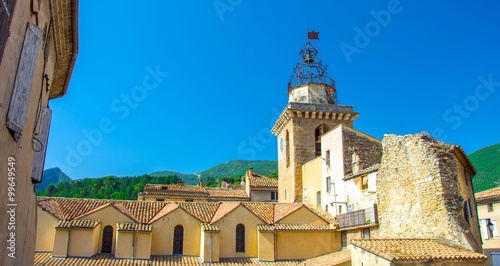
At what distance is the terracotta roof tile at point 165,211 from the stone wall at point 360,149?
46.9 feet

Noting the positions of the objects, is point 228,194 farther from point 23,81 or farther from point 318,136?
point 23,81

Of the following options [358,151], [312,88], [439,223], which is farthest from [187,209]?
[439,223]

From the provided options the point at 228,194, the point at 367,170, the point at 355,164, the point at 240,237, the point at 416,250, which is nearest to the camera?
the point at 416,250

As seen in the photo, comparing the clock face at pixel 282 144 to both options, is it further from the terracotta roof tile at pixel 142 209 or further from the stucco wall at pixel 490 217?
the stucco wall at pixel 490 217

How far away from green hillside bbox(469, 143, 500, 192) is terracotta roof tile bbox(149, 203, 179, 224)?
48188 millimetres

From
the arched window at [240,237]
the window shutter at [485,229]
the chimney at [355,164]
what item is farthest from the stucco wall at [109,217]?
the window shutter at [485,229]

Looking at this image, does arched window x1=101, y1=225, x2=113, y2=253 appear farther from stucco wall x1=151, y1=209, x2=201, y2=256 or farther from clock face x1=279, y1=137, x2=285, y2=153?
clock face x1=279, y1=137, x2=285, y2=153

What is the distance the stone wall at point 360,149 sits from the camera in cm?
3059

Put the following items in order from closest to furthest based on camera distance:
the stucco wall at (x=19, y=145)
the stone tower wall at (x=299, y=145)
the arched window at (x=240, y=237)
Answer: the stucco wall at (x=19, y=145) → the arched window at (x=240, y=237) → the stone tower wall at (x=299, y=145)

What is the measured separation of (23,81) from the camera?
325 inches

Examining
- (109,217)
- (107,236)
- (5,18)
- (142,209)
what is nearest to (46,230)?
(107,236)

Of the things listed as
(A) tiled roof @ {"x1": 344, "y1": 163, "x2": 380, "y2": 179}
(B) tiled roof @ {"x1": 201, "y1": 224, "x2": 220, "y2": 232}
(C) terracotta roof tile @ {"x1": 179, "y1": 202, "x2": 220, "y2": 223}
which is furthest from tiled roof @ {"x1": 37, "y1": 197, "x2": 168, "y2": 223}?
(A) tiled roof @ {"x1": 344, "y1": 163, "x2": 380, "y2": 179}

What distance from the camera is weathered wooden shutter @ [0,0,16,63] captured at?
6438mm

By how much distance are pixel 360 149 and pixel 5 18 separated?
27962 mm
